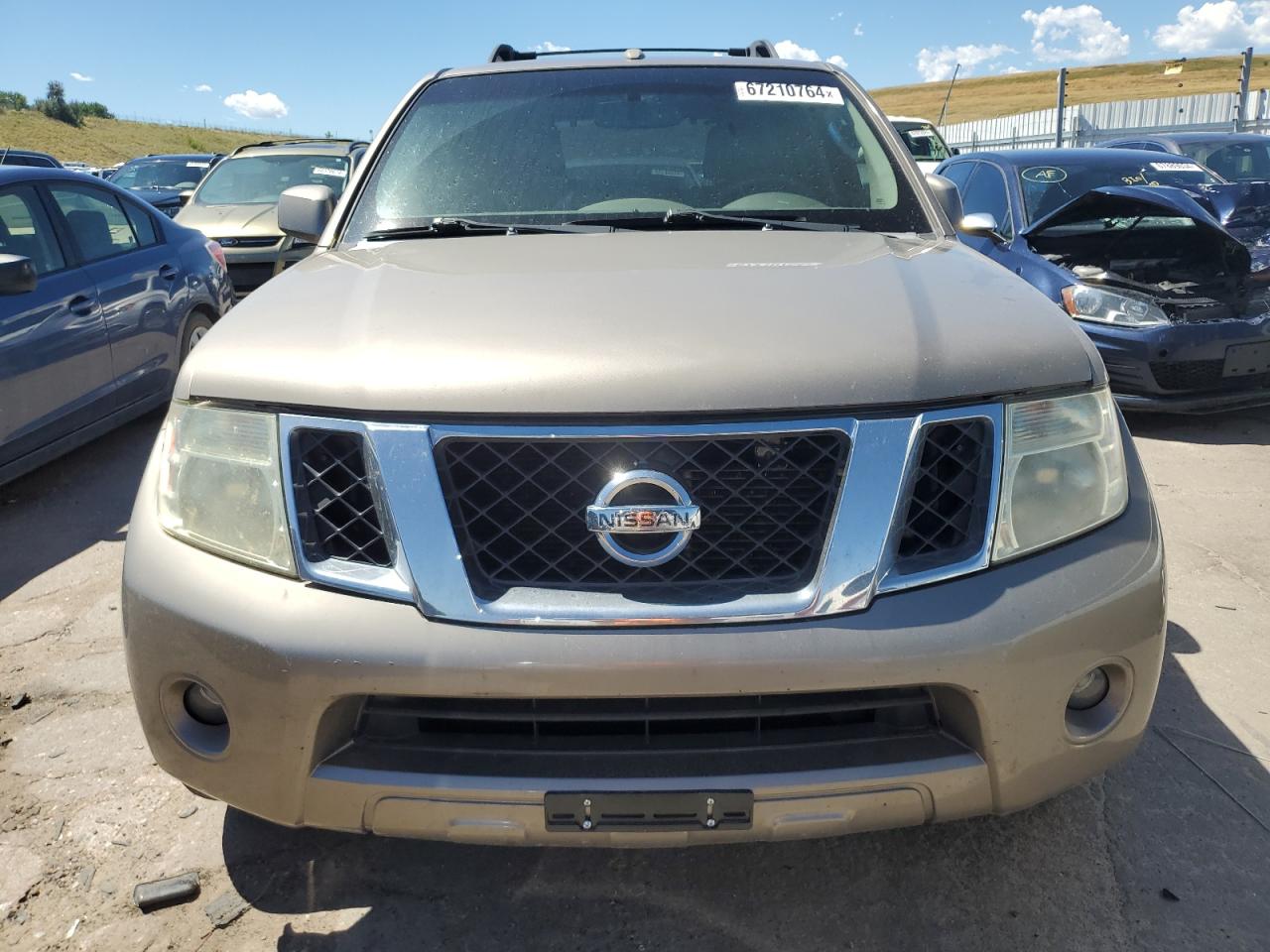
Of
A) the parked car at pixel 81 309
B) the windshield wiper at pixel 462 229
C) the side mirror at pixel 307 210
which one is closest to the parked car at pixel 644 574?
the windshield wiper at pixel 462 229

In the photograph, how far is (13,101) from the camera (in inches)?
2549

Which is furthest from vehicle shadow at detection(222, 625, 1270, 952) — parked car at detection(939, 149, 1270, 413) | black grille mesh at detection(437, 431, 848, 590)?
parked car at detection(939, 149, 1270, 413)

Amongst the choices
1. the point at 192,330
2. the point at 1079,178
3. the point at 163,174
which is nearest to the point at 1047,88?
the point at 163,174

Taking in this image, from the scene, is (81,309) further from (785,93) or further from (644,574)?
(644,574)

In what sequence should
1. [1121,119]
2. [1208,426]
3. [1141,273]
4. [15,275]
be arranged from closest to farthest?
[15,275]
[1208,426]
[1141,273]
[1121,119]

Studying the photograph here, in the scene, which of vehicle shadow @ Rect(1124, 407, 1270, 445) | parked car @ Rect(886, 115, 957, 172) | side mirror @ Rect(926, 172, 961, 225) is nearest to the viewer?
side mirror @ Rect(926, 172, 961, 225)

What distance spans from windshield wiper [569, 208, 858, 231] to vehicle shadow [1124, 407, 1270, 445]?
13.0 ft

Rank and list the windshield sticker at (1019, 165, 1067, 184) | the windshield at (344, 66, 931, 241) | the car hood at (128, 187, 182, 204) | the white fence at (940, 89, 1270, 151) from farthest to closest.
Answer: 1. the white fence at (940, 89, 1270, 151)
2. the car hood at (128, 187, 182, 204)
3. the windshield sticker at (1019, 165, 1067, 184)
4. the windshield at (344, 66, 931, 241)

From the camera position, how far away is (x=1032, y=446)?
1749 millimetres

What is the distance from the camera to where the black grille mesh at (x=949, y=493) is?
168 cm

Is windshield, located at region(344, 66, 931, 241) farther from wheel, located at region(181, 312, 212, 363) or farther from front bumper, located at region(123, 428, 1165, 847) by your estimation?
wheel, located at region(181, 312, 212, 363)

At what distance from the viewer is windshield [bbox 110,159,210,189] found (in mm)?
13898

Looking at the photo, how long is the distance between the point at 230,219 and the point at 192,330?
361 cm

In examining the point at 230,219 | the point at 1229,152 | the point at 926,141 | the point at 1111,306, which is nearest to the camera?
the point at 1111,306
